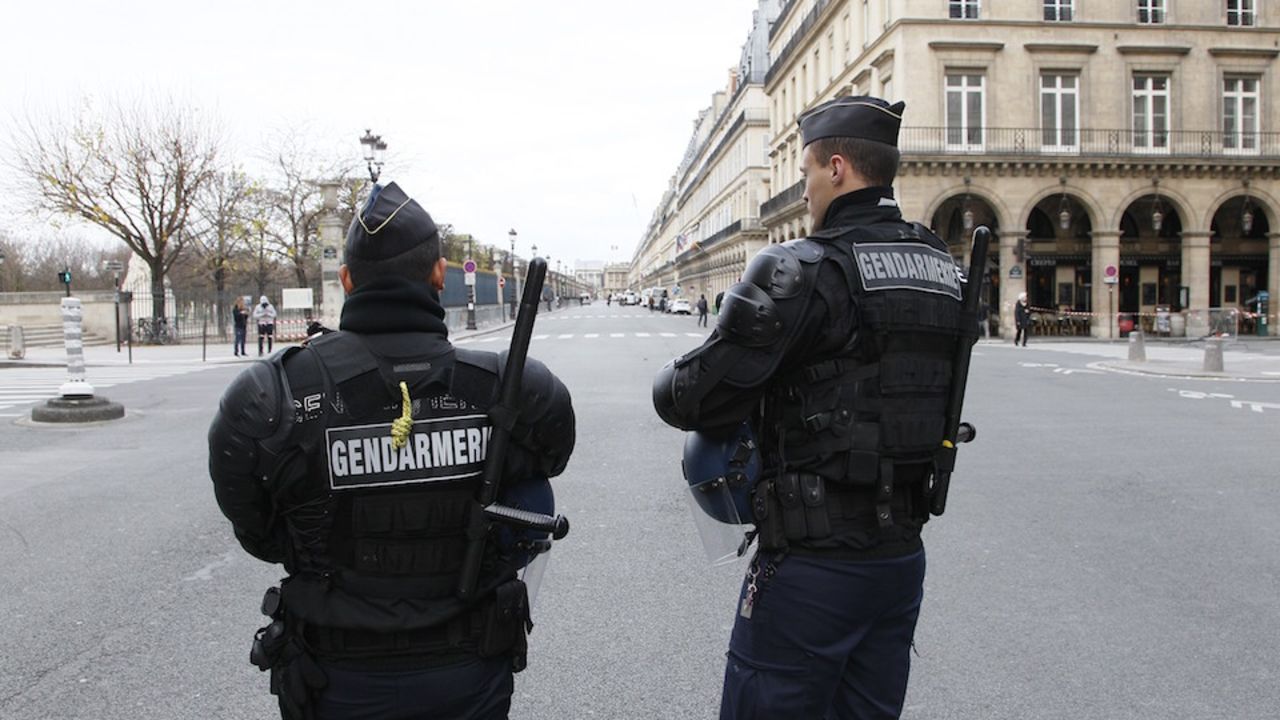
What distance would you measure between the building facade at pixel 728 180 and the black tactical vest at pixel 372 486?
2425 inches

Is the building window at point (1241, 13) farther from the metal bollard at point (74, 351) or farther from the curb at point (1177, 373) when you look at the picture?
the metal bollard at point (74, 351)

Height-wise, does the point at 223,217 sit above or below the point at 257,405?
above

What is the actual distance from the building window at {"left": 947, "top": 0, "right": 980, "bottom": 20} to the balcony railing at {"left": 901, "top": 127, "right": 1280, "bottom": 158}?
427 centimetres

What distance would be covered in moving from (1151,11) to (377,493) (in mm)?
41268

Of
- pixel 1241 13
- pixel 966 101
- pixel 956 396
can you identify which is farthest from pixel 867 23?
pixel 956 396

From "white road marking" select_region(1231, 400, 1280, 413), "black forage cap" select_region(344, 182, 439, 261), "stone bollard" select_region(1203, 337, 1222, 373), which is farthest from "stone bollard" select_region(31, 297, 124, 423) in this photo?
"stone bollard" select_region(1203, 337, 1222, 373)

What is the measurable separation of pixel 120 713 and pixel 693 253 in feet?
343

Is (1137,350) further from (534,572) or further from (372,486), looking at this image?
(372,486)

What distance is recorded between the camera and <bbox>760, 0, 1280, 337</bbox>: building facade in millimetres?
34656

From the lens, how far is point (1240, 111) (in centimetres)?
3612

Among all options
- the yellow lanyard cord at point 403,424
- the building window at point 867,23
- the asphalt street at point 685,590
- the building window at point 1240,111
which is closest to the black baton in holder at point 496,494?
the yellow lanyard cord at point 403,424

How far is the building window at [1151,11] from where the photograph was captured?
116ft

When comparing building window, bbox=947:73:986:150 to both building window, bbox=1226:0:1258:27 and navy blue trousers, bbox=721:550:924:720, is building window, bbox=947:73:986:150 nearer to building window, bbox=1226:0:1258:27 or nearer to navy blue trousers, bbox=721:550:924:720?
building window, bbox=1226:0:1258:27

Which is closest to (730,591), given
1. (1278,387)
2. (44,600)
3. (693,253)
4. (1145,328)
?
(44,600)
